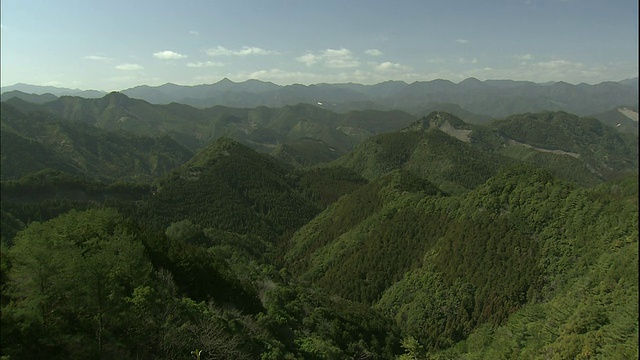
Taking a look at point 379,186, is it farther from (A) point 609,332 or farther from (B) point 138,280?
(B) point 138,280

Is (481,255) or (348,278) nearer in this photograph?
(481,255)

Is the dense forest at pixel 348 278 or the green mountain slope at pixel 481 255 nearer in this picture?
the dense forest at pixel 348 278

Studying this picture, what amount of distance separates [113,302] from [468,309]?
73.1 metres

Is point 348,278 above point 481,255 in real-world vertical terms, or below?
below

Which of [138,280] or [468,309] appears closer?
[138,280]

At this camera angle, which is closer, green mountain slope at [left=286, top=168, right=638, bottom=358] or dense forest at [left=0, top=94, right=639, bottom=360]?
dense forest at [left=0, top=94, right=639, bottom=360]

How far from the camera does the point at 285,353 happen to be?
40.7 m

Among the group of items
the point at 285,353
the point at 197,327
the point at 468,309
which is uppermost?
the point at 197,327

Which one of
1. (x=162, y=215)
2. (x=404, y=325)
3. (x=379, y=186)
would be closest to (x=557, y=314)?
(x=404, y=325)

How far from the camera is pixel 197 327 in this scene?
31.2 meters

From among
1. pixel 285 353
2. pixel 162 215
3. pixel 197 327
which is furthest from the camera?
pixel 162 215

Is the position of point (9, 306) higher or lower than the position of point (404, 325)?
higher

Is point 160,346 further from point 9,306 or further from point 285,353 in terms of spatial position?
point 285,353

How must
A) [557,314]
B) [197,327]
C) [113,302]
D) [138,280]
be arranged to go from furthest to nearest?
1. [557,314]
2. [138,280]
3. [197,327]
4. [113,302]
